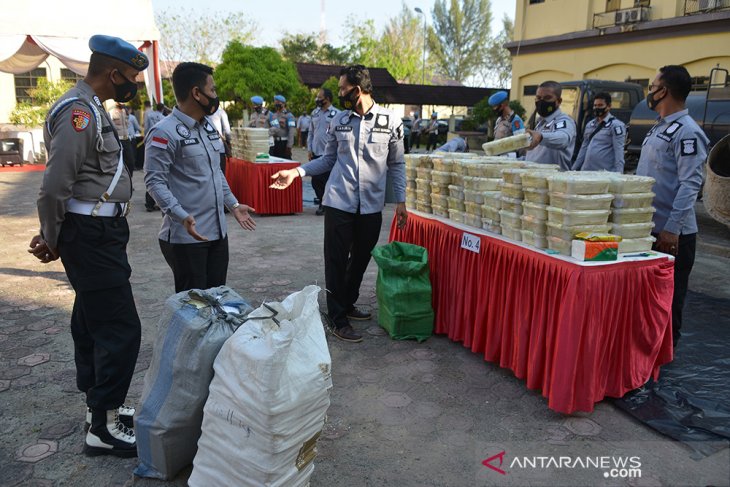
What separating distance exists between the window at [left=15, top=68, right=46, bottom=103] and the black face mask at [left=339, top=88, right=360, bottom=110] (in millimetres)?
20958

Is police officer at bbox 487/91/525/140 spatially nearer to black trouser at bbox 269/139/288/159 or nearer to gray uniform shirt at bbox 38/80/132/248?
Result: black trouser at bbox 269/139/288/159

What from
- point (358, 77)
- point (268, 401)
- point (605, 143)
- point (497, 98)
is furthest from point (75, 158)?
point (497, 98)

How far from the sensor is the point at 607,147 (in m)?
5.74

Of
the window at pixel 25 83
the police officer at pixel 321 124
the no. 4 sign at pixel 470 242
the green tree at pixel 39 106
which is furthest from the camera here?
the window at pixel 25 83

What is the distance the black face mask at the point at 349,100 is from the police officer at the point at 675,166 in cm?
209

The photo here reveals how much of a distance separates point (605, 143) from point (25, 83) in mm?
22355

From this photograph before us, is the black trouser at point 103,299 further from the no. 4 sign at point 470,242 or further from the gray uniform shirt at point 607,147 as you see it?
the gray uniform shirt at point 607,147

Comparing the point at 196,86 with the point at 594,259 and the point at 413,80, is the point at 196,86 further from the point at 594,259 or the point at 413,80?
the point at 413,80

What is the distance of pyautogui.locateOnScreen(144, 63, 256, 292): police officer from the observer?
307cm

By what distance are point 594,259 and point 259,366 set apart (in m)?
1.97

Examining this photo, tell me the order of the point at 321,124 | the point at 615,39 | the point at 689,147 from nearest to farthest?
1. the point at 689,147
2. the point at 321,124
3. the point at 615,39

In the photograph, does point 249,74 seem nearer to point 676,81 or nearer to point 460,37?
point 676,81

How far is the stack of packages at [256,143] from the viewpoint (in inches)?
364

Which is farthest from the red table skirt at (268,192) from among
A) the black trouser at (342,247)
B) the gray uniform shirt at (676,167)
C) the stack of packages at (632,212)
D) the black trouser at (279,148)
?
the stack of packages at (632,212)
